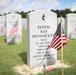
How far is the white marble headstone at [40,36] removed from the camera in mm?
7141

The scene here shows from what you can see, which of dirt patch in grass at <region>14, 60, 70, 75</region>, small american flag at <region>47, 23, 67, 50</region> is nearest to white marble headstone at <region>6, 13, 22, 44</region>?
dirt patch in grass at <region>14, 60, 70, 75</region>

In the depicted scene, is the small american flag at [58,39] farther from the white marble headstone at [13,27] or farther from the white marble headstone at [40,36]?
the white marble headstone at [13,27]

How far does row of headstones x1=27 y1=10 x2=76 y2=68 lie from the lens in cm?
714

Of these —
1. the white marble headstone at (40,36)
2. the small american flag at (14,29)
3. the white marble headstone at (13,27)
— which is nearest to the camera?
the white marble headstone at (40,36)

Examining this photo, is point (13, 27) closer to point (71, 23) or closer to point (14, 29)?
point (14, 29)

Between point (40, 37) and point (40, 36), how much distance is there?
0.03 meters

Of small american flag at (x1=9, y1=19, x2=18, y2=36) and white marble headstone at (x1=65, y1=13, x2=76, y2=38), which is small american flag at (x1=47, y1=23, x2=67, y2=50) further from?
white marble headstone at (x1=65, y1=13, x2=76, y2=38)

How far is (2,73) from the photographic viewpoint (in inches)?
270

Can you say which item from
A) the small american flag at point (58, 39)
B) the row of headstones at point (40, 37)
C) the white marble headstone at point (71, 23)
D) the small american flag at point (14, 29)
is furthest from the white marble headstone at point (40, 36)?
the white marble headstone at point (71, 23)

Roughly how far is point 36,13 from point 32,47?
1.15m

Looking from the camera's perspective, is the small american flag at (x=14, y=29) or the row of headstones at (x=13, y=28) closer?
the small american flag at (x=14, y=29)

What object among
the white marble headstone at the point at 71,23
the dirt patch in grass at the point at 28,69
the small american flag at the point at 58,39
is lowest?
the dirt patch in grass at the point at 28,69

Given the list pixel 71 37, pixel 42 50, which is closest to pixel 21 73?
pixel 42 50

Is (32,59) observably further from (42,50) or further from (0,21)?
(0,21)
